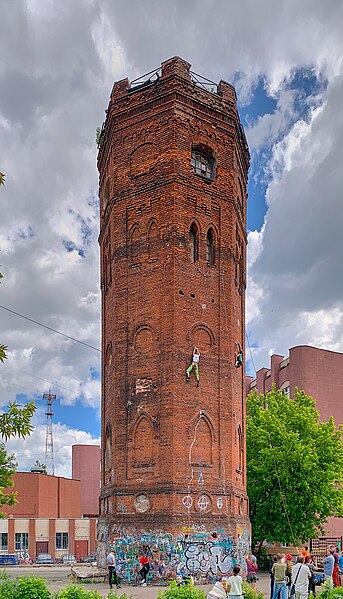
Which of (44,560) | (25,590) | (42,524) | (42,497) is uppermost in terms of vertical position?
(25,590)

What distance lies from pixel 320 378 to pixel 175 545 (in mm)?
30702

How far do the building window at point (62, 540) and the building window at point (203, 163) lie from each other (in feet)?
136

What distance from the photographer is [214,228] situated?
28.9m

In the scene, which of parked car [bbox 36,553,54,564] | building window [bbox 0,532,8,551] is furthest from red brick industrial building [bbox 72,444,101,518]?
parked car [bbox 36,553,54,564]

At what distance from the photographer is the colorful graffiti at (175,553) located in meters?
24.8

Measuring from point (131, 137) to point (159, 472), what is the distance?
13.2 metres

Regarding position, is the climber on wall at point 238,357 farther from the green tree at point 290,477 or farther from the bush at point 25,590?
the bush at point 25,590

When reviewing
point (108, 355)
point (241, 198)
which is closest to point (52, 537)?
point (108, 355)

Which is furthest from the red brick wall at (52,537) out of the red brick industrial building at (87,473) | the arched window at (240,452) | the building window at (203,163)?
the building window at (203,163)

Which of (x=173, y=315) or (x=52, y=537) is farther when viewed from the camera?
(x=52, y=537)

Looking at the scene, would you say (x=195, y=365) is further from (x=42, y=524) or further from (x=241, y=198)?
(x=42, y=524)

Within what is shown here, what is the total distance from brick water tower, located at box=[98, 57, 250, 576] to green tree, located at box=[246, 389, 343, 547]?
3.93 meters

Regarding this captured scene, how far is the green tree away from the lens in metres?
32.6

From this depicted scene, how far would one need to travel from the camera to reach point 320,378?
53.5 metres
